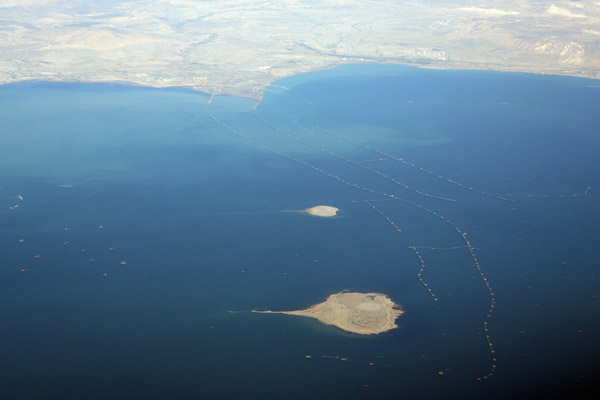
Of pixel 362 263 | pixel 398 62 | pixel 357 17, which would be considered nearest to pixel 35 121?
pixel 362 263

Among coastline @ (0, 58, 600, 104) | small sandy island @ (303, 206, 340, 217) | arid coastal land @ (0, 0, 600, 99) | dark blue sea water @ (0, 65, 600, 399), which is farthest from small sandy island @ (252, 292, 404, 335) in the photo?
arid coastal land @ (0, 0, 600, 99)

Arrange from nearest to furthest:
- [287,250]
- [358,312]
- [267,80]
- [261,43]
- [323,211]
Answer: [358,312] < [287,250] < [323,211] < [267,80] < [261,43]

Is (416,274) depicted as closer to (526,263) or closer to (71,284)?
(526,263)

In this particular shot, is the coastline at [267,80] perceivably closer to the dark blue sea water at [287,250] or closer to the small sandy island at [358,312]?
the dark blue sea water at [287,250]

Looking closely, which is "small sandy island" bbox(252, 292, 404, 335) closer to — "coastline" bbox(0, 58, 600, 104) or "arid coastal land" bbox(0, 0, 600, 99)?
"coastline" bbox(0, 58, 600, 104)

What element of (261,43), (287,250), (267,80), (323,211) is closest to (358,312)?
(287,250)

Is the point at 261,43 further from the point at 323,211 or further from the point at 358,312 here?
the point at 358,312
